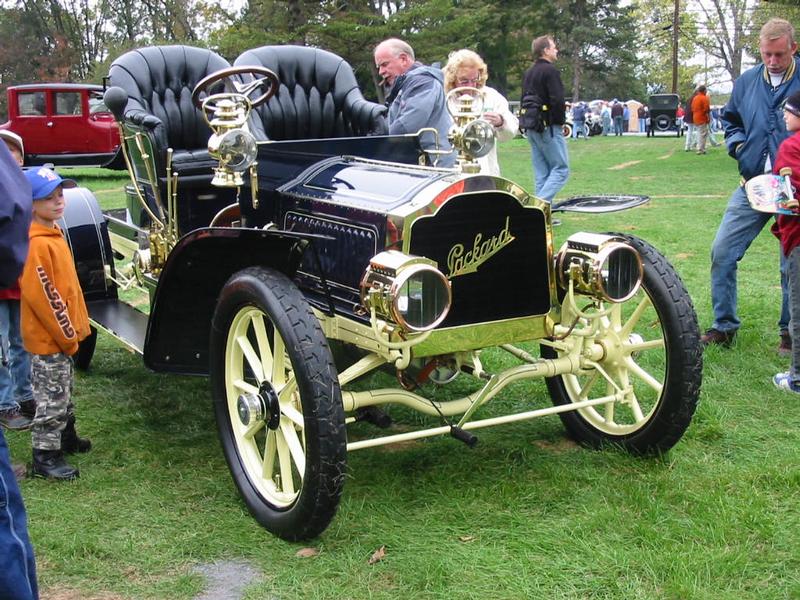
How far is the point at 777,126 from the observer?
5141mm

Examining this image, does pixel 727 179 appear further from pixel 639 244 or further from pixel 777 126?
pixel 639 244

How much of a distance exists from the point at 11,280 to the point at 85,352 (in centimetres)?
340

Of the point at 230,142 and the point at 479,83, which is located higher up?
the point at 479,83

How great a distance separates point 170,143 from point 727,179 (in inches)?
469

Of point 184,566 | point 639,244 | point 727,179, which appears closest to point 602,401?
point 639,244

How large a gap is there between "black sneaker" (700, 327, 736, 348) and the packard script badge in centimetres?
244

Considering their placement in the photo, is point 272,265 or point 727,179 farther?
point 727,179

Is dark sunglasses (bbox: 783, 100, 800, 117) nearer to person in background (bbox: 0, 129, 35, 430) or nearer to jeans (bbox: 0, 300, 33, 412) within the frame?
person in background (bbox: 0, 129, 35, 430)

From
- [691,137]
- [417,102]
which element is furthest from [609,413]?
[691,137]

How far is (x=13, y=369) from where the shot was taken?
4.54 meters

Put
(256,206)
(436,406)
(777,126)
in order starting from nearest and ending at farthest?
(436,406)
(256,206)
(777,126)

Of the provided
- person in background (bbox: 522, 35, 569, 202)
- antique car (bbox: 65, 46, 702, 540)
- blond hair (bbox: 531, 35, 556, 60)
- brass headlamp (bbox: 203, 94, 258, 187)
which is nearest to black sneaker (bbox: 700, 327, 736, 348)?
antique car (bbox: 65, 46, 702, 540)

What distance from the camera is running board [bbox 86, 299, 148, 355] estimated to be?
438 cm

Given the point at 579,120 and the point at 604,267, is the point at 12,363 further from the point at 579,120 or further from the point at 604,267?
the point at 579,120
